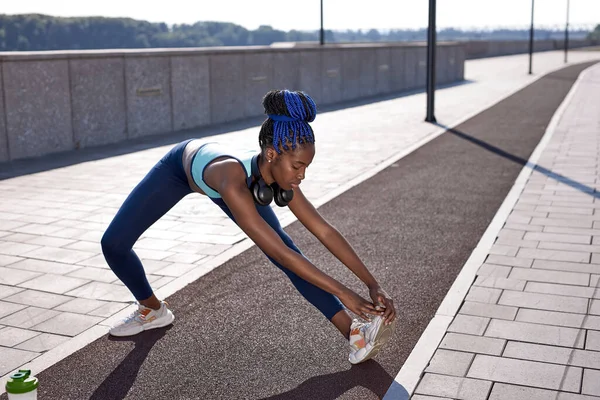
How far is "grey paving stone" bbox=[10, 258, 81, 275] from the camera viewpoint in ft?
19.5

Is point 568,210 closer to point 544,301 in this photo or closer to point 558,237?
point 558,237

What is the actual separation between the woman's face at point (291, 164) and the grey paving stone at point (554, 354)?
1.63 metres

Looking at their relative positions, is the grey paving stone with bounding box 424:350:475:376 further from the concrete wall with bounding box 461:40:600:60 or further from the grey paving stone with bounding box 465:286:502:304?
the concrete wall with bounding box 461:40:600:60

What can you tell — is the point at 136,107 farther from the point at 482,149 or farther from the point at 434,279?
the point at 434,279

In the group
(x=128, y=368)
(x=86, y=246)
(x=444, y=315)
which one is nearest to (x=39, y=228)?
(x=86, y=246)

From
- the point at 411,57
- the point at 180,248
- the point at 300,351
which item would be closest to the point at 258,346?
the point at 300,351

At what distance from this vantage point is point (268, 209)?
172 inches

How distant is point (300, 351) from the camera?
14.7 ft

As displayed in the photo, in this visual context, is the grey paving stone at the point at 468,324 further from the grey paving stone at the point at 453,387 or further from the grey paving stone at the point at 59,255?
the grey paving stone at the point at 59,255

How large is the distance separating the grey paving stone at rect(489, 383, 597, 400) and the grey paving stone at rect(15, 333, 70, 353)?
2524 mm

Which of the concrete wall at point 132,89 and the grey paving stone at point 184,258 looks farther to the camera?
the concrete wall at point 132,89

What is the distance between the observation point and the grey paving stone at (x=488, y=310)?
495 centimetres

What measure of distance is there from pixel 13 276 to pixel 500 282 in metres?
3.64

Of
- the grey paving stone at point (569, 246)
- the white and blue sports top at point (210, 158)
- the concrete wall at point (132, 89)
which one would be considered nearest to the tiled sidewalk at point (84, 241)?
the concrete wall at point (132, 89)
